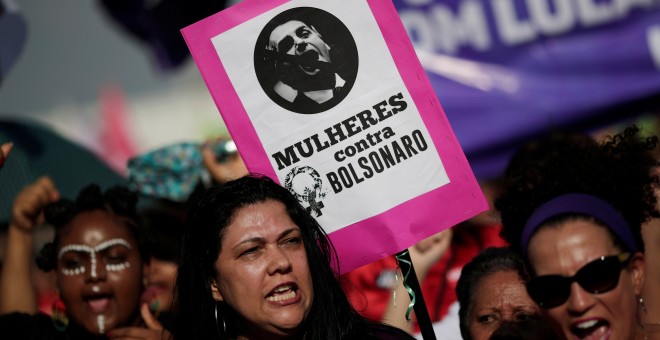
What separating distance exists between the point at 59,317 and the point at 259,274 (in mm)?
1378

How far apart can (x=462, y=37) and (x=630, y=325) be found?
2538 millimetres

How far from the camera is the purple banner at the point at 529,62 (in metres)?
5.03

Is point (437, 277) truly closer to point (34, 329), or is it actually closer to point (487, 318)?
point (487, 318)

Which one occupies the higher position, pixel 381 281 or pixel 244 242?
pixel 244 242

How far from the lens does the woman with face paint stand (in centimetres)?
407

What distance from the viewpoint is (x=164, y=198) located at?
17.1 ft

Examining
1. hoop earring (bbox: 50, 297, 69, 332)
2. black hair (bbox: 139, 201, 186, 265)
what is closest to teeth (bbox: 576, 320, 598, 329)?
black hair (bbox: 139, 201, 186, 265)

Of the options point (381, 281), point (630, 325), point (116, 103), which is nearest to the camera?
point (630, 325)

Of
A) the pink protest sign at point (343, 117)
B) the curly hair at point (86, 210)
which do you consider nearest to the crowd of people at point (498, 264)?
the pink protest sign at point (343, 117)

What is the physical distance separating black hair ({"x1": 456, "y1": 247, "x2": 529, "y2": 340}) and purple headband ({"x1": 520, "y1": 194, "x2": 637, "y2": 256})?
0.38 meters

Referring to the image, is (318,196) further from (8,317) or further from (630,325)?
(8,317)

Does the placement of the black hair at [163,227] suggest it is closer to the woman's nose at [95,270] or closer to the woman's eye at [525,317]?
the woman's nose at [95,270]

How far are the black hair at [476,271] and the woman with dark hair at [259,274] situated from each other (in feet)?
1.58

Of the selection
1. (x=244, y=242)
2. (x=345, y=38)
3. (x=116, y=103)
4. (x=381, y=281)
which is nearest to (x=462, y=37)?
(x=381, y=281)
